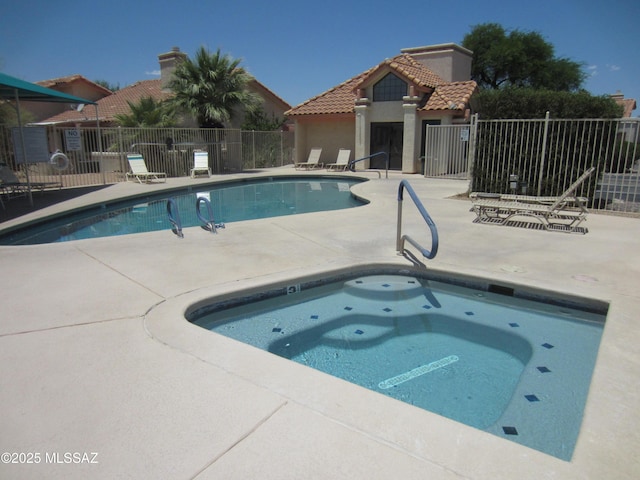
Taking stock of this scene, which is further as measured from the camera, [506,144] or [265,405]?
[506,144]

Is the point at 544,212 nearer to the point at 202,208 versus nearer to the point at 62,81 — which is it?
the point at 202,208

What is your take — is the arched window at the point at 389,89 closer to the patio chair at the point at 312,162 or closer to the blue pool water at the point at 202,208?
the patio chair at the point at 312,162

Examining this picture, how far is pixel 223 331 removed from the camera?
4953 mm

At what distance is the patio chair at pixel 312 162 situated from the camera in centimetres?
2445

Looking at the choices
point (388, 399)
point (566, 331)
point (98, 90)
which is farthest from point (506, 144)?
point (98, 90)

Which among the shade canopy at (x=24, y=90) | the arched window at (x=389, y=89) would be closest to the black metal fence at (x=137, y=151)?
the shade canopy at (x=24, y=90)

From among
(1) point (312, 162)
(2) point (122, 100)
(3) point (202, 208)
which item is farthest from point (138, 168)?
(2) point (122, 100)

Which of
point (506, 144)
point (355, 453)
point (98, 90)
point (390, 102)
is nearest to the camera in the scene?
point (355, 453)

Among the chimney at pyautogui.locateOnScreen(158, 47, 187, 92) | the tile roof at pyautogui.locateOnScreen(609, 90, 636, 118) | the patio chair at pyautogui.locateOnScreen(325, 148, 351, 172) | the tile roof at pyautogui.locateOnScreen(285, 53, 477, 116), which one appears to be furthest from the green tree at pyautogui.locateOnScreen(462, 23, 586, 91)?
the chimney at pyautogui.locateOnScreen(158, 47, 187, 92)

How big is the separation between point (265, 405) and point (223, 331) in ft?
6.85

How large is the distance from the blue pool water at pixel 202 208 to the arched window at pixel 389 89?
16.3 ft

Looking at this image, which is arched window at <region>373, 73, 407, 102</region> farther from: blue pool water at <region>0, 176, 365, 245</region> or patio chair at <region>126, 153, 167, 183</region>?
patio chair at <region>126, 153, 167, 183</region>

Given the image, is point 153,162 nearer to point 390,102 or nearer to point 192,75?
point 192,75

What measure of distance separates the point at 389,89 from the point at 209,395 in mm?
21419
